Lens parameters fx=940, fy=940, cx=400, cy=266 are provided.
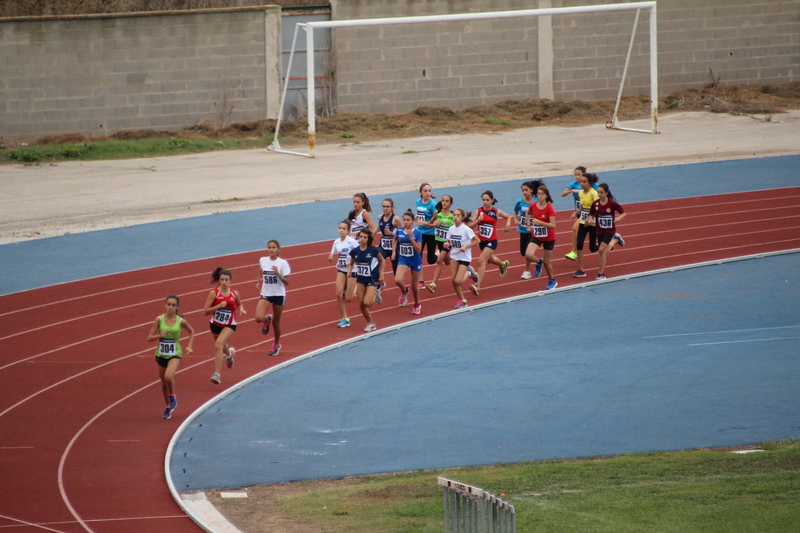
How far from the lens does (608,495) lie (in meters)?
8.36

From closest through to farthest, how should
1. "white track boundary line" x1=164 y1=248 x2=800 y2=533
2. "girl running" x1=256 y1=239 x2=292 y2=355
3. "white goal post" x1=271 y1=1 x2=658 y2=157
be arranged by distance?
"white track boundary line" x1=164 y1=248 x2=800 y2=533
"girl running" x1=256 y1=239 x2=292 y2=355
"white goal post" x1=271 y1=1 x2=658 y2=157

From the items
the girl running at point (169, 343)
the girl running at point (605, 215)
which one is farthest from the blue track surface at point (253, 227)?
the girl running at point (169, 343)

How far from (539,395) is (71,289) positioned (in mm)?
8742

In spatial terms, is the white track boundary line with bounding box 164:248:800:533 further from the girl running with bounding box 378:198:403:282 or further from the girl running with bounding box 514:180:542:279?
the girl running with bounding box 378:198:403:282

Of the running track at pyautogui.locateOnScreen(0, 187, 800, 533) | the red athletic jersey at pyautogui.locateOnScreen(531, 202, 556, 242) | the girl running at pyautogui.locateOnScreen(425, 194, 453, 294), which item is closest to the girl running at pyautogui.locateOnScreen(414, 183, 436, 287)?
the girl running at pyautogui.locateOnScreen(425, 194, 453, 294)

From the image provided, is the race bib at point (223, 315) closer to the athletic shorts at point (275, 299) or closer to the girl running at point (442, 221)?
the athletic shorts at point (275, 299)

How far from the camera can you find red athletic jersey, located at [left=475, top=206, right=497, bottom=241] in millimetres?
15453

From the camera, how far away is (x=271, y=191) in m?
22.9

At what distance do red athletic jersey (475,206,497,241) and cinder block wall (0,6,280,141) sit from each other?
1651 centimetres

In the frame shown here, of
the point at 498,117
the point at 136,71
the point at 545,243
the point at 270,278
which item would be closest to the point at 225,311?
the point at 270,278

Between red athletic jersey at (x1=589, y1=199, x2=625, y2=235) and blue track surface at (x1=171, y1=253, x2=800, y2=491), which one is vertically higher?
red athletic jersey at (x1=589, y1=199, x2=625, y2=235)

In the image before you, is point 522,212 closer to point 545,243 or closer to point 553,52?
point 545,243

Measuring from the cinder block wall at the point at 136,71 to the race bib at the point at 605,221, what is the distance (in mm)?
17251

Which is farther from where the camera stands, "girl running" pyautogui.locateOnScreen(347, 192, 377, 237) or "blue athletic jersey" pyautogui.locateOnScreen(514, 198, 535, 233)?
"blue athletic jersey" pyautogui.locateOnScreen(514, 198, 535, 233)
